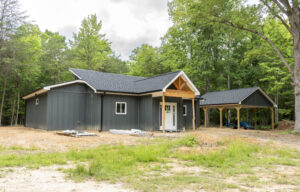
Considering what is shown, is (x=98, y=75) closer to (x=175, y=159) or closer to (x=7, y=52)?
(x=7, y=52)

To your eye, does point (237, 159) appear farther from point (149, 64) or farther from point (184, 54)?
point (149, 64)

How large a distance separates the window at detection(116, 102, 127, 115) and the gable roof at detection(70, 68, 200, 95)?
1013 millimetres

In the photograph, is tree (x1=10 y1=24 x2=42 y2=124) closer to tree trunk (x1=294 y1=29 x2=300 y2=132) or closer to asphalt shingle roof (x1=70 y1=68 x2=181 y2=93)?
asphalt shingle roof (x1=70 y1=68 x2=181 y2=93)

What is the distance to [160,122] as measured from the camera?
54.7 feet

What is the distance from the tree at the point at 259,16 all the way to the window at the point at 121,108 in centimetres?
858

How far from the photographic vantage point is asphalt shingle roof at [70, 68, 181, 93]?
15938 mm

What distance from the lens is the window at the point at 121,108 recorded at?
16562mm

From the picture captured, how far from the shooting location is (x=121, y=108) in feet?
54.9

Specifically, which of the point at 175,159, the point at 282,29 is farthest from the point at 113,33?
the point at 175,159

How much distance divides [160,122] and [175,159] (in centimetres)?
978

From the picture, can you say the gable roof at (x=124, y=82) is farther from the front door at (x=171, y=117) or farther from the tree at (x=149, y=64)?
the tree at (x=149, y=64)

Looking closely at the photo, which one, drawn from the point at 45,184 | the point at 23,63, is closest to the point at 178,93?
the point at 45,184

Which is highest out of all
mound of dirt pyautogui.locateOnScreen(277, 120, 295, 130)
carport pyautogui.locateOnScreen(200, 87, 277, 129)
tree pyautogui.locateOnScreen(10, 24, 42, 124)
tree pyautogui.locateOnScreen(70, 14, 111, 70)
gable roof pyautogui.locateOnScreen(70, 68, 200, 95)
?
tree pyautogui.locateOnScreen(70, 14, 111, 70)

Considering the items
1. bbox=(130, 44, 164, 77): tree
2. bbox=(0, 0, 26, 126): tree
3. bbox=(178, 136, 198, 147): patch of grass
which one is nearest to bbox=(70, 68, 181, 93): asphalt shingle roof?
bbox=(178, 136, 198, 147): patch of grass
